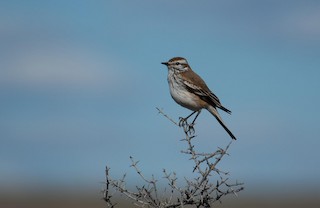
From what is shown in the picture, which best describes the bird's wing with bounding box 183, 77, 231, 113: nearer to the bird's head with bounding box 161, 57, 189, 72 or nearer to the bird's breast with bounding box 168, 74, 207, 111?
the bird's breast with bounding box 168, 74, 207, 111

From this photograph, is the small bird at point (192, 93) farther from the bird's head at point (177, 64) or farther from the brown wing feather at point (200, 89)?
the bird's head at point (177, 64)

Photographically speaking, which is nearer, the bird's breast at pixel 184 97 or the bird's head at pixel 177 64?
the bird's breast at pixel 184 97

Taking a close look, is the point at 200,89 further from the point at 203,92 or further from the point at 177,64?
the point at 177,64

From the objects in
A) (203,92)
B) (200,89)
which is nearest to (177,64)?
(200,89)

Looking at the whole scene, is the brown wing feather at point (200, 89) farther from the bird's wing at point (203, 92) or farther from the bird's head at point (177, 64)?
the bird's head at point (177, 64)

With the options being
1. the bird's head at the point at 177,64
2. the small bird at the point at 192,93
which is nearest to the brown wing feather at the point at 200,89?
the small bird at the point at 192,93

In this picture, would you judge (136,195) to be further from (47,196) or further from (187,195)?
(47,196)

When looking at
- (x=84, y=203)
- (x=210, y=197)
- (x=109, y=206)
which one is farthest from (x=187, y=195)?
(x=84, y=203)

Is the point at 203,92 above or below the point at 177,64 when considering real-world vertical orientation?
below

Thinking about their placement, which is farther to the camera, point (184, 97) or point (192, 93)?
point (192, 93)

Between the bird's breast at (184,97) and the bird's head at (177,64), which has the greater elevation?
the bird's head at (177,64)

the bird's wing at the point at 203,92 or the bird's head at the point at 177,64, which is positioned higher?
the bird's head at the point at 177,64

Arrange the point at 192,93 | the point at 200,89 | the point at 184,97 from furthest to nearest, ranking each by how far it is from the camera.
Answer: the point at 200,89 < the point at 192,93 < the point at 184,97

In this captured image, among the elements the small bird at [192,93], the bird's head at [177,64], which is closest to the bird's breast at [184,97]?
the small bird at [192,93]
